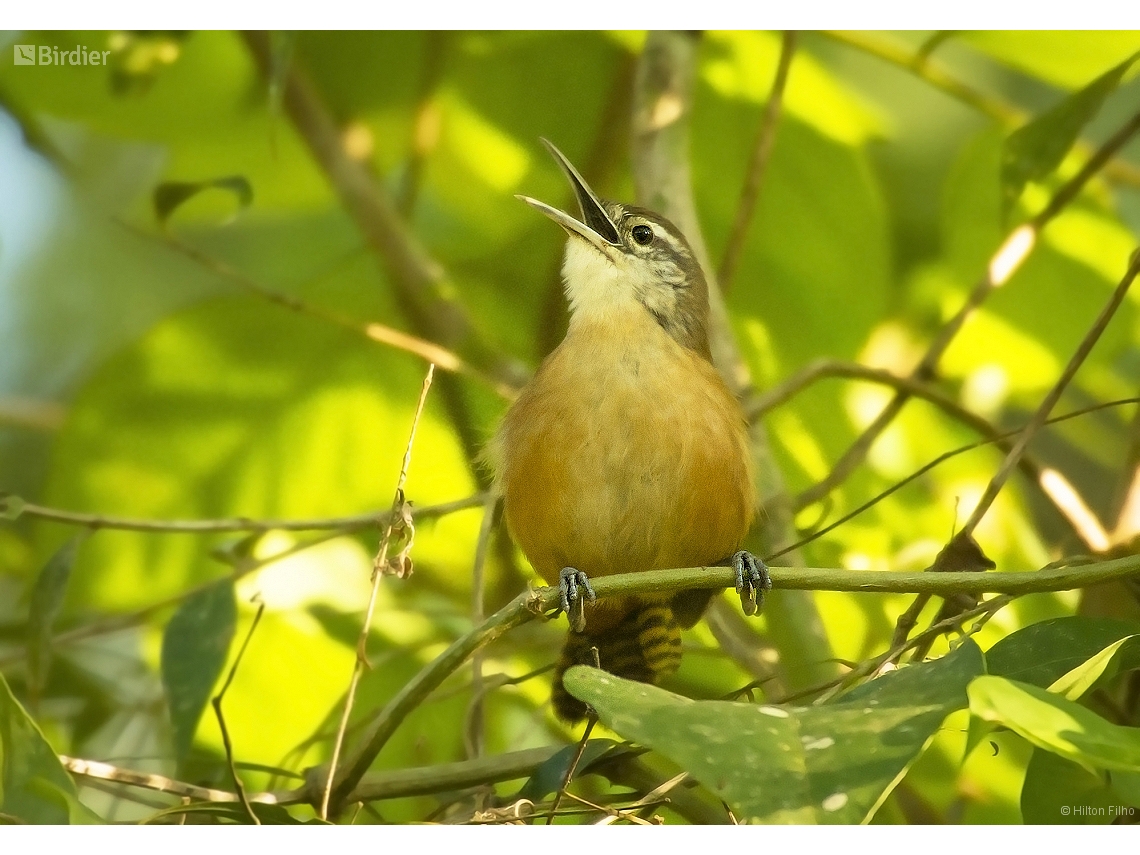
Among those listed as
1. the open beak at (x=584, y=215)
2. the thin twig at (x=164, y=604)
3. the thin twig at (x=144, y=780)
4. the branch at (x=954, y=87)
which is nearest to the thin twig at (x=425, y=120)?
the open beak at (x=584, y=215)

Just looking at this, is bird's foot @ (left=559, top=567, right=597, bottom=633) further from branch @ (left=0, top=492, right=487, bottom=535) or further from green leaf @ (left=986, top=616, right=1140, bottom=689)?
green leaf @ (left=986, top=616, right=1140, bottom=689)

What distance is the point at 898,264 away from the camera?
2.42 metres

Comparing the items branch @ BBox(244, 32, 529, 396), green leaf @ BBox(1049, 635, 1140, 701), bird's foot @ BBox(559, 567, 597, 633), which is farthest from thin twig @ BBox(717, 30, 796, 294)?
green leaf @ BBox(1049, 635, 1140, 701)

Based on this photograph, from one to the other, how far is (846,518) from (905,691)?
798 mm

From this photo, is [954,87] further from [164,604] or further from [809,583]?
[164,604]

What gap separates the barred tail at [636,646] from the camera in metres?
2.08

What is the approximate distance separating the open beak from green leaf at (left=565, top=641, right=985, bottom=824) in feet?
3.22

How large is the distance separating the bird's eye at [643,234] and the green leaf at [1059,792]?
113 cm

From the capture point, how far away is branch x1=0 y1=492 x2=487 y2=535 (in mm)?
2223

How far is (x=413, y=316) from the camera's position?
230cm

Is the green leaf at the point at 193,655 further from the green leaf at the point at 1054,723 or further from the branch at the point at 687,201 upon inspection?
the green leaf at the point at 1054,723

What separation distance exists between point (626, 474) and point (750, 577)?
259mm

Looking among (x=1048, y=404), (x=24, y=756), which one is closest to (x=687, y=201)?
(x=1048, y=404)
